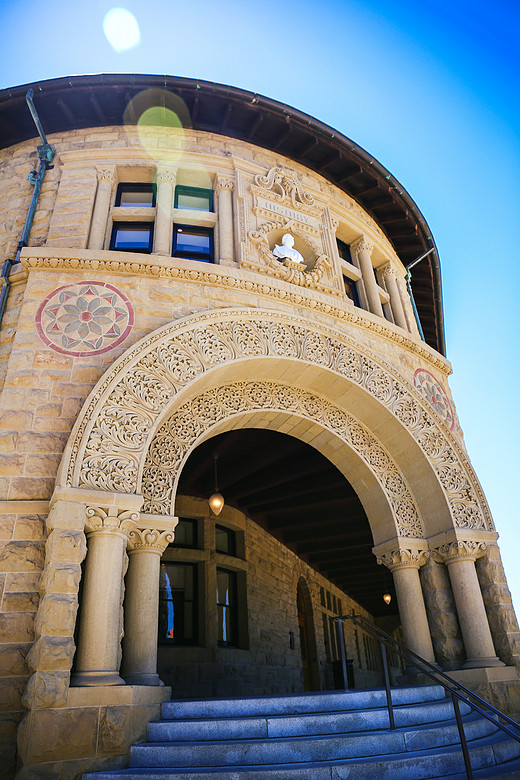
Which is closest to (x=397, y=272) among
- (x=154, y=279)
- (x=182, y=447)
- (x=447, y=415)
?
(x=447, y=415)

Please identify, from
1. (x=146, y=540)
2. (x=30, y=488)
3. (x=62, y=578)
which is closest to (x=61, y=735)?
(x=62, y=578)

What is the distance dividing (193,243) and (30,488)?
15.2 feet

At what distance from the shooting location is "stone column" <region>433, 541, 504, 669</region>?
6555 mm

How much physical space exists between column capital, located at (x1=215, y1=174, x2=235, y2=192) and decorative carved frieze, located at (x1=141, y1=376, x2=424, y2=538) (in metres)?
3.11

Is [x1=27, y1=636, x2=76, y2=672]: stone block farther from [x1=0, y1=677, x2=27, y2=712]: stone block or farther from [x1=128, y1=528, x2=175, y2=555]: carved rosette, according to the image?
[x1=128, y1=528, x2=175, y2=555]: carved rosette

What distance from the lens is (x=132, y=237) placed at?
8.06 metres

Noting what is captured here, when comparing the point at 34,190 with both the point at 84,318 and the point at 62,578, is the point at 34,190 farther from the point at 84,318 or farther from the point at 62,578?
the point at 62,578

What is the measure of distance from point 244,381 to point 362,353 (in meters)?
1.84

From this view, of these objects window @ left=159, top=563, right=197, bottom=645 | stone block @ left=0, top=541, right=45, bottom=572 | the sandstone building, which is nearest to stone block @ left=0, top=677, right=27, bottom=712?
the sandstone building

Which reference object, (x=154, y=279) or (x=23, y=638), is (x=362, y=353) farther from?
A: (x=23, y=638)

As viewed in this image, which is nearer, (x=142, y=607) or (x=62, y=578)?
(x=62, y=578)

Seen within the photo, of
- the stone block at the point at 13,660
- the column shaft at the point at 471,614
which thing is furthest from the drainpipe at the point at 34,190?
the column shaft at the point at 471,614

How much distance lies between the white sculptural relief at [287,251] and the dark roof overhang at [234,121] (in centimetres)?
226

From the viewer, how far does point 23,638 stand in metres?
4.59
